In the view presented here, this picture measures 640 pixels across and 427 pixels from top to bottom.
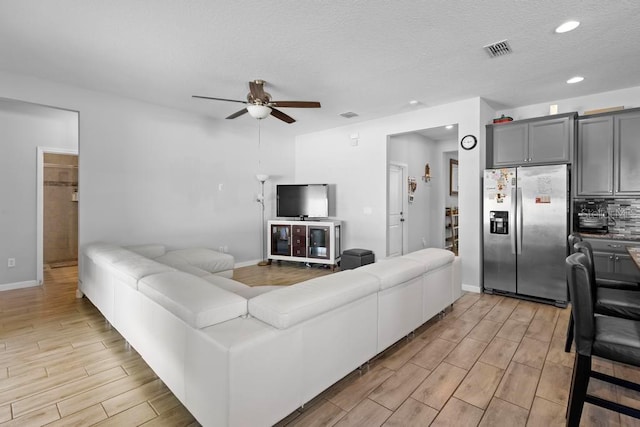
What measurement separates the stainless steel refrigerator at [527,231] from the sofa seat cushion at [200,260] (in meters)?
3.64

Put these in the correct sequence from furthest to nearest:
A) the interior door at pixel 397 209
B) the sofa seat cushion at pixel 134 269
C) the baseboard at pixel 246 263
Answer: the interior door at pixel 397 209, the baseboard at pixel 246 263, the sofa seat cushion at pixel 134 269

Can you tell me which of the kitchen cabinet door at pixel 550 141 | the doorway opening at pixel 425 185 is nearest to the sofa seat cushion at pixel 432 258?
the kitchen cabinet door at pixel 550 141

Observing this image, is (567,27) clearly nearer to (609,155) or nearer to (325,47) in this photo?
(325,47)

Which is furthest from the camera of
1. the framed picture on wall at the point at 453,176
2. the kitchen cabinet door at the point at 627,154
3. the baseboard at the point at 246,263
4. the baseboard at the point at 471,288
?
the framed picture on wall at the point at 453,176

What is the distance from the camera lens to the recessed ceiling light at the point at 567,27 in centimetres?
252

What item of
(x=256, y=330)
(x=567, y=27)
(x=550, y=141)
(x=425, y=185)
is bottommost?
(x=256, y=330)

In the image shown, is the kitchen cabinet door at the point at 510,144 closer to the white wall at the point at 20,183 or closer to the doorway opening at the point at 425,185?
the doorway opening at the point at 425,185

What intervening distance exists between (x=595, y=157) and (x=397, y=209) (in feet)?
10.5

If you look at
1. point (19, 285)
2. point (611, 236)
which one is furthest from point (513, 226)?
point (19, 285)

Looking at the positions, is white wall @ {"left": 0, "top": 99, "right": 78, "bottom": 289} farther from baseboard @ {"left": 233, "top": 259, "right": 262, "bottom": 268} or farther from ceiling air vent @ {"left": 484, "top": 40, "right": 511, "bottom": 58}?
ceiling air vent @ {"left": 484, "top": 40, "right": 511, "bottom": 58}

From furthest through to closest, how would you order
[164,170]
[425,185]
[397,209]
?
[425,185] → [397,209] → [164,170]

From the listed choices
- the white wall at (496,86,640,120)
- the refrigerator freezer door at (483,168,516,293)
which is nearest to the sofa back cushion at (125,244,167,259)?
the refrigerator freezer door at (483,168,516,293)

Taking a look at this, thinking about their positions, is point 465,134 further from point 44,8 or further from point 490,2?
point 44,8

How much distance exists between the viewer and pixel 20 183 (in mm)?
4555
